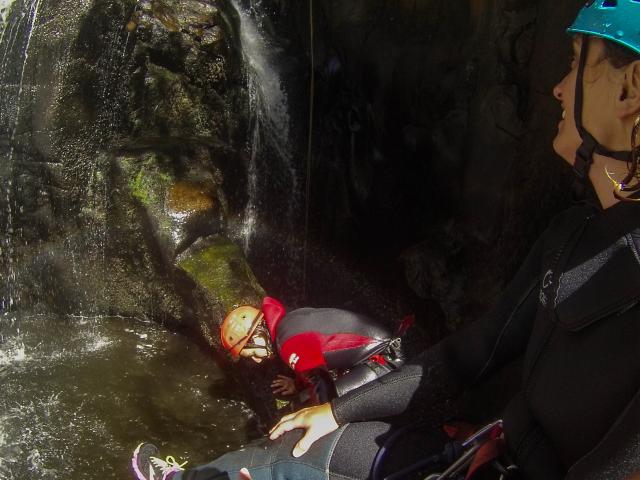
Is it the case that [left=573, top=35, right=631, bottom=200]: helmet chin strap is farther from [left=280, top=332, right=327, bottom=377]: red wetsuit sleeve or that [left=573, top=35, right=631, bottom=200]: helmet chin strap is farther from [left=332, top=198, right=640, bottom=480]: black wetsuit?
[left=280, top=332, right=327, bottom=377]: red wetsuit sleeve

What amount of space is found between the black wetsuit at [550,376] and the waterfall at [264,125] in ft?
11.3

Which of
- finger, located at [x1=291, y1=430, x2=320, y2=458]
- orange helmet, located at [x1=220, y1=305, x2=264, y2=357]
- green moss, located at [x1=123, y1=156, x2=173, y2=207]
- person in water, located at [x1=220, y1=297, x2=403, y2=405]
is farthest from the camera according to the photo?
green moss, located at [x1=123, y1=156, x2=173, y2=207]

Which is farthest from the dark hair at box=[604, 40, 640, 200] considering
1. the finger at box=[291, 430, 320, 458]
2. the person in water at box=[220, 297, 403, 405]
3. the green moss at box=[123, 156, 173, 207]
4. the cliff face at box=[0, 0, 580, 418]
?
the green moss at box=[123, 156, 173, 207]

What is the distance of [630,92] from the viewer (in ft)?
4.88

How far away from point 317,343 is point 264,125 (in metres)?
3.25

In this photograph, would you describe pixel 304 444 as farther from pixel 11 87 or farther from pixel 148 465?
pixel 11 87

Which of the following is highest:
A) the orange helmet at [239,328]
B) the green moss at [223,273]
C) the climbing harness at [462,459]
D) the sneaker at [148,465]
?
the climbing harness at [462,459]

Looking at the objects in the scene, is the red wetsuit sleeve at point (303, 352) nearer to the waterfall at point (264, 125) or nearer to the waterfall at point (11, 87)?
the waterfall at point (264, 125)

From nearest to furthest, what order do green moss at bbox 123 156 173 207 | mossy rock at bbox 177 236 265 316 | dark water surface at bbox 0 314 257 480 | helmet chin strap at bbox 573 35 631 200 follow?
helmet chin strap at bbox 573 35 631 200 → dark water surface at bbox 0 314 257 480 → mossy rock at bbox 177 236 265 316 → green moss at bbox 123 156 173 207

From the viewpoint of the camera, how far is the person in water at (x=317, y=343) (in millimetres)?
2881

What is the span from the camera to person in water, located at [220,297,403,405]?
2881 millimetres

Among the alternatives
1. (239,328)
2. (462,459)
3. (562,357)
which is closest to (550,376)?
(562,357)

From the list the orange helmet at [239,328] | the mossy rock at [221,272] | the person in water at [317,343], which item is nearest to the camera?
the person in water at [317,343]

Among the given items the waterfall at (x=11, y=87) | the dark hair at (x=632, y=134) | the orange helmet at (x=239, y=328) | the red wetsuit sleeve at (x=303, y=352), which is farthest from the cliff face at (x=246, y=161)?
the dark hair at (x=632, y=134)
